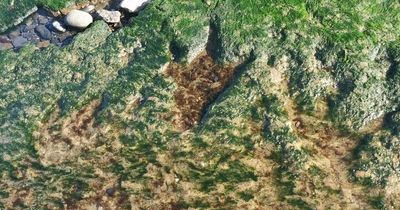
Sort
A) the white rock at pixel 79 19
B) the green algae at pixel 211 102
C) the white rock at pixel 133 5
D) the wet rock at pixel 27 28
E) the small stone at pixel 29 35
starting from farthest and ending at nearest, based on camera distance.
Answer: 1. the wet rock at pixel 27 28
2. the small stone at pixel 29 35
3. the white rock at pixel 133 5
4. the white rock at pixel 79 19
5. the green algae at pixel 211 102

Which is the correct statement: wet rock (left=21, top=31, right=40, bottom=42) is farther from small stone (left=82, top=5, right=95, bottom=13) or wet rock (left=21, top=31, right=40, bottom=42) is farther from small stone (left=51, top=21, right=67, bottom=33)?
small stone (left=82, top=5, right=95, bottom=13)

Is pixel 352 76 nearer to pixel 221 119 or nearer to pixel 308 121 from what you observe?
pixel 308 121

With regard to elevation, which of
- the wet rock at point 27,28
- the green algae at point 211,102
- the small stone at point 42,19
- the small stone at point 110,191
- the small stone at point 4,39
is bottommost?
the small stone at point 110,191

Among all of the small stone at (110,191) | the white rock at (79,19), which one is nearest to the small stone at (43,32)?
the white rock at (79,19)

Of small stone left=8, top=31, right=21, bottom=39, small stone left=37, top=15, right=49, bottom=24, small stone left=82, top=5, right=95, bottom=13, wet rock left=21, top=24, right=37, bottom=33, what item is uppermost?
small stone left=82, top=5, right=95, bottom=13

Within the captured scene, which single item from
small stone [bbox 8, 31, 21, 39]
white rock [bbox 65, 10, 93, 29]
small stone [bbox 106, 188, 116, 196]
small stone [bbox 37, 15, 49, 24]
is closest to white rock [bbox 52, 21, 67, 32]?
white rock [bbox 65, 10, 93, 29]

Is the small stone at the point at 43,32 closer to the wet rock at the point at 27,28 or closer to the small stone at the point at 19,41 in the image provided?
the wet rock at the point at 27,28

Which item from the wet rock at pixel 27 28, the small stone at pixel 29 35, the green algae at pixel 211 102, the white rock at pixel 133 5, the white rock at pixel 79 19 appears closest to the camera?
the green algae at pixel 211 102
